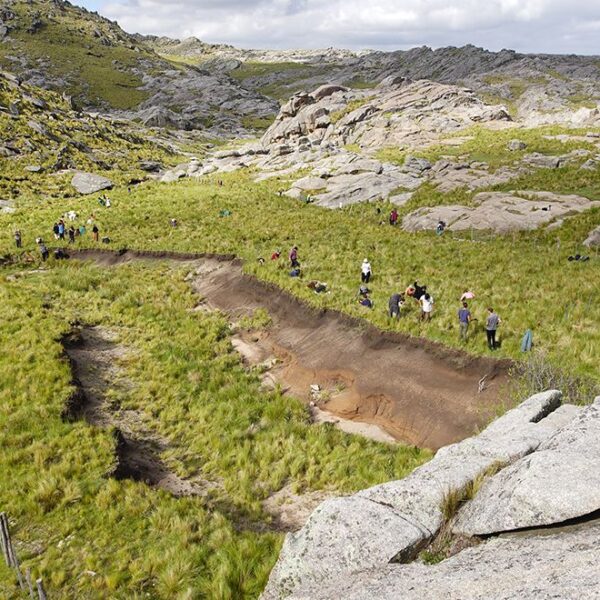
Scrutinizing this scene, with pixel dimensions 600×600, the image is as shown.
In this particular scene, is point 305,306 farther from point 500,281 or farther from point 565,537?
point 565,537

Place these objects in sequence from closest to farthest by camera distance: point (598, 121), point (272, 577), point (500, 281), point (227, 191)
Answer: point (272, 577) → point (500, 281) → point (227, 191) → point (598, 121)

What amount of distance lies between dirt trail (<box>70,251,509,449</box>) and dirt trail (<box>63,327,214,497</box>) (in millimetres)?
6894

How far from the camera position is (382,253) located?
3584 centimetres

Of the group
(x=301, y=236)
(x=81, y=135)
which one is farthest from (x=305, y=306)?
(x=81, y=135)

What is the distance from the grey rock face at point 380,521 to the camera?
8078 mm

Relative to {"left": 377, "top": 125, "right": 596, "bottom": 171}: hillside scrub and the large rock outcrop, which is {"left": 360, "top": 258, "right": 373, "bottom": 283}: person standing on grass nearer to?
the large rock outcrop

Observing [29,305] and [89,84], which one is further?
[89,84]

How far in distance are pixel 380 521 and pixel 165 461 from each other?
420 inches

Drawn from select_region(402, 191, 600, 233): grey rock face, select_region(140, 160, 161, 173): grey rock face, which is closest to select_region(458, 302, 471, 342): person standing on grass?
select_region(402, 191, 600, 233): grey rock face

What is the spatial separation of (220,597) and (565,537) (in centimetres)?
683

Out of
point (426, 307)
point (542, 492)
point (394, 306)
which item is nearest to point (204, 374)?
point (394, 306)

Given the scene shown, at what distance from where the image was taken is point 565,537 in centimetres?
692

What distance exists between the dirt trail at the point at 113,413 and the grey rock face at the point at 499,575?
8.98 m

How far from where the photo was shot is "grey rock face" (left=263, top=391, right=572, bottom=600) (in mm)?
8078
